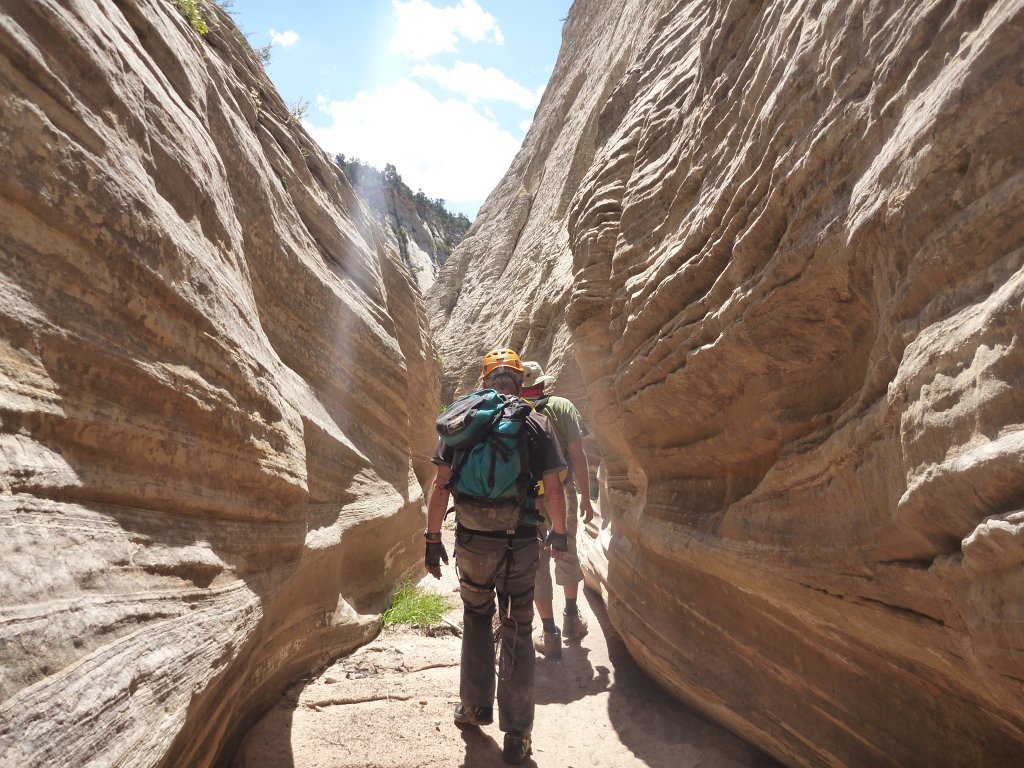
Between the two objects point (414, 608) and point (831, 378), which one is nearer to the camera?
point (831, 378)

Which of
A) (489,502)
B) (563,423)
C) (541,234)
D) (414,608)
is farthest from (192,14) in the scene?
(541,234)

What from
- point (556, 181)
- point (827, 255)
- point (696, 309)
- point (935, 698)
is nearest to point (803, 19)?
point (827, 255)

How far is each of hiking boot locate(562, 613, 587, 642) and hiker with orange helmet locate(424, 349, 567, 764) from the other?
206 centimetres

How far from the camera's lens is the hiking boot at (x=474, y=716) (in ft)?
10.6

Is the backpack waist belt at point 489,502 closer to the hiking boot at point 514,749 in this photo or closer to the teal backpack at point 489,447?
the teal backpack at point 489,447

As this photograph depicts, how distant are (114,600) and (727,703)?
2962mm

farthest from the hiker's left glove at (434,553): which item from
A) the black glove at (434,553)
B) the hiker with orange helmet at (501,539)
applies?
the hiker with orange helmet at (501,539)

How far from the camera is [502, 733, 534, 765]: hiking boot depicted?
309cm

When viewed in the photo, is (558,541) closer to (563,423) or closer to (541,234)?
(563,423)

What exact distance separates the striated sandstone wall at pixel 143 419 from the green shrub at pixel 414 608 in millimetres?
717

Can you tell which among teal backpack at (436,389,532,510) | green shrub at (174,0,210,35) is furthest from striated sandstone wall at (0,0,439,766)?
teal backpack at (436,389,532,510)

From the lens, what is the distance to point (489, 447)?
320 centimetres

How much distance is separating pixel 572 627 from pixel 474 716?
7.06 feet

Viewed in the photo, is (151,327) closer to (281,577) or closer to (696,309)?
(281,577)
